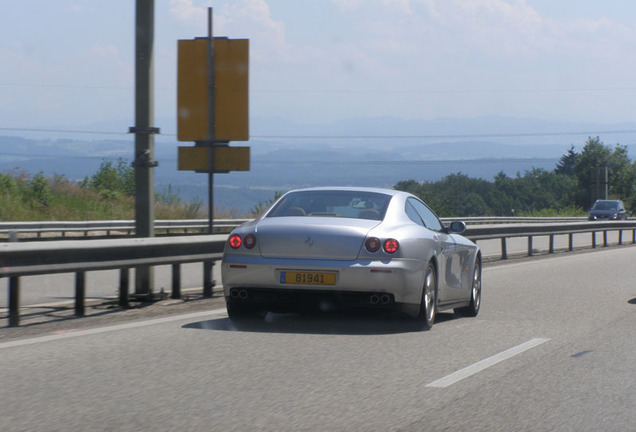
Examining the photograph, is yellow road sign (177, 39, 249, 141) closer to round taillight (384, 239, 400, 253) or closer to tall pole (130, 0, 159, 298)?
tall pole (130, 0, 159, 298)

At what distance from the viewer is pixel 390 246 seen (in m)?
8.59

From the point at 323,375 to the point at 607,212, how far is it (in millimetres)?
48320

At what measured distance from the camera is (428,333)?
8875mm

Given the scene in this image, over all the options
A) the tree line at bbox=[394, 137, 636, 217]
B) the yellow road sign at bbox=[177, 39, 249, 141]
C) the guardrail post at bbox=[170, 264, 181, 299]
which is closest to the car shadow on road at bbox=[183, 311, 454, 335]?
the guardrail post at bbox=[170, 264, 181, 299]

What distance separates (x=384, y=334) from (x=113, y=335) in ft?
7.80

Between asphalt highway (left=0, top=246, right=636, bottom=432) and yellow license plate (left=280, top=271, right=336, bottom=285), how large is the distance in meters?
0.46

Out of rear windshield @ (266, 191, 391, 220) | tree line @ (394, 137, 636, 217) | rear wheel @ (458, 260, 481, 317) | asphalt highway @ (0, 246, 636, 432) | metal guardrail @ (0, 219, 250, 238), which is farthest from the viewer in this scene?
tree line @ (394, 137, 636, 217)

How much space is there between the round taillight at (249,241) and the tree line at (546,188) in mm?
51427

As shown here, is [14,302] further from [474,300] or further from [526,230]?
[526,230]

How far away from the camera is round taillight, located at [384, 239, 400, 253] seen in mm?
8570

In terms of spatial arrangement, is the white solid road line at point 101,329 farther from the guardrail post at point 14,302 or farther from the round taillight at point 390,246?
the round taillight at point 390,246

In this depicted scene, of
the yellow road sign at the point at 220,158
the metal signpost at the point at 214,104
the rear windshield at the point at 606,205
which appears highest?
the metal signpost at the point at 214,104

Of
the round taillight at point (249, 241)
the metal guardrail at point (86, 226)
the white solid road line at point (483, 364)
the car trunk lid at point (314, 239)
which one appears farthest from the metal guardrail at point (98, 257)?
the metal guardrail at point (86, 226)

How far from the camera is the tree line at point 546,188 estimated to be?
86812 mm
